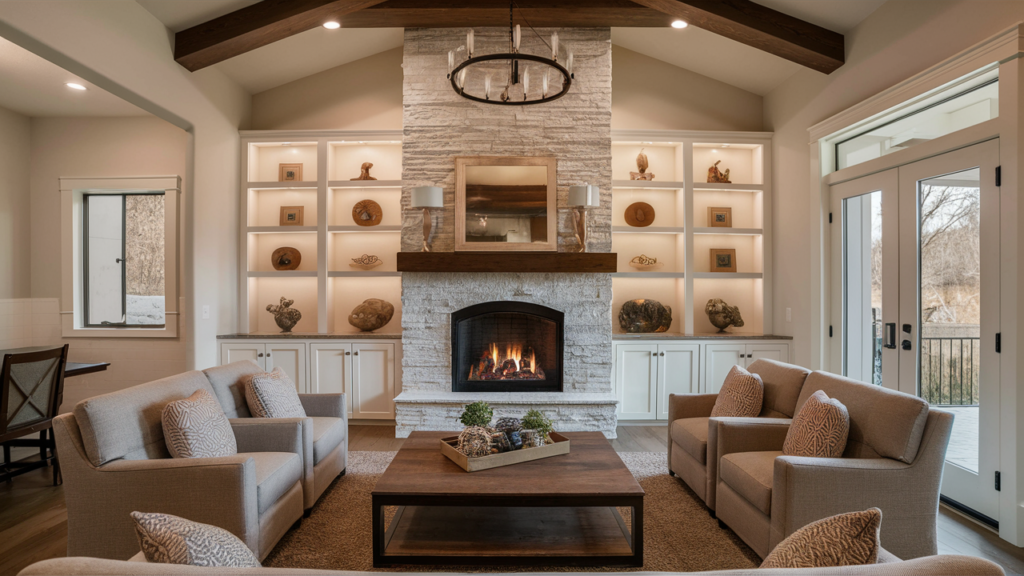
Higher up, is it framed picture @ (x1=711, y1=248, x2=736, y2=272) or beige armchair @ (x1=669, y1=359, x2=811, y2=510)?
framed picture @ (x1=711, y1=248, x2=736, y2=272)

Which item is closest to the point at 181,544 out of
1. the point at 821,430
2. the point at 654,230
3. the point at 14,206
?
the point at 821,430

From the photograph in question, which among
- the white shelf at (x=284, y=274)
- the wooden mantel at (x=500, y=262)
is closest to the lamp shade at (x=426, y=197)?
the wooden mantel at (x=500, y=262)

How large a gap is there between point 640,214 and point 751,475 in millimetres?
3262

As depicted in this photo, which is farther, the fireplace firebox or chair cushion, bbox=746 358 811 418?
the fireplace firebox

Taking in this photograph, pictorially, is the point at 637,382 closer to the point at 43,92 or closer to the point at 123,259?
the point at 123,259

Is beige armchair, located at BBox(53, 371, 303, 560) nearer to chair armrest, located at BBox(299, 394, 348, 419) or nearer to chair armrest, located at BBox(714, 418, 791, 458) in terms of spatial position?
chair armrest, located at BBox(299, 394, 348, 419)

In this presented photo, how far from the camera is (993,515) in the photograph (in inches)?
108

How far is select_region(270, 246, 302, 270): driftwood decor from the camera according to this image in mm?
5202

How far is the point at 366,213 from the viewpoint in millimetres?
5195

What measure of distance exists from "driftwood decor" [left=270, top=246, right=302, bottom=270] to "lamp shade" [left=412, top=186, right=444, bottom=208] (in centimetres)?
164

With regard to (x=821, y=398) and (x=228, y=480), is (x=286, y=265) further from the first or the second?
(x=821, y=398)

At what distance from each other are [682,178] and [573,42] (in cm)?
163

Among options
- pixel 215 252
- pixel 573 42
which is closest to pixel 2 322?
pixel 215 252

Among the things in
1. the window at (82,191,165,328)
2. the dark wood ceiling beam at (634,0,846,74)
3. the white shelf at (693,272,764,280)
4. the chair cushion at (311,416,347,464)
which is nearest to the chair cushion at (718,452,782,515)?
the chair cushion at (311,416,347,464)
